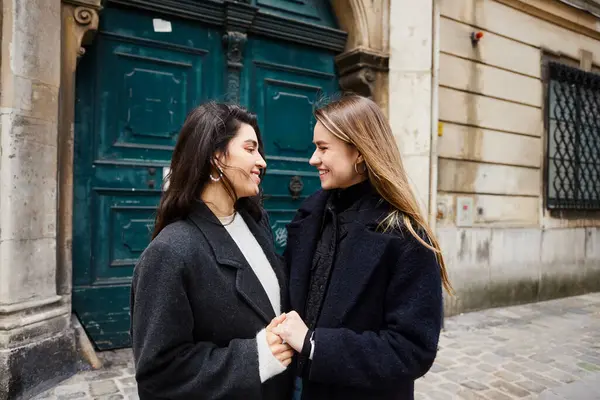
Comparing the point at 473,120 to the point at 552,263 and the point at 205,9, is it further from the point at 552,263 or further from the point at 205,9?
the point at 205,9

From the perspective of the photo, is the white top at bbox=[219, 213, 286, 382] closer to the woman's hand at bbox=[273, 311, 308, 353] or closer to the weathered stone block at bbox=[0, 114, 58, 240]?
the woman's hand at bbox=[273, 311, 308, 353]

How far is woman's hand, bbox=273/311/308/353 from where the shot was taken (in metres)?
1.45

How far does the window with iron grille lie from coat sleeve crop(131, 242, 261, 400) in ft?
23.4

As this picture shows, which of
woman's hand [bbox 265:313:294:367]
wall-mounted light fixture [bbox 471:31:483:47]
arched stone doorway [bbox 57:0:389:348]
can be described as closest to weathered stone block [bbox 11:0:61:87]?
arched stone doorway [bbox 57:0:389:348]

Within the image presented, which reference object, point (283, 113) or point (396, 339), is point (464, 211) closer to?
point (283, 113)

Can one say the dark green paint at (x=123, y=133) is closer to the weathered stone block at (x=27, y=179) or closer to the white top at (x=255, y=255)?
the weathered stone block at (x=27, y=179)

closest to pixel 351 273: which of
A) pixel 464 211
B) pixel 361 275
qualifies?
pixel 361 275

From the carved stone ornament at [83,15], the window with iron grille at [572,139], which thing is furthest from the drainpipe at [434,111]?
the carved stone ornament at [83,15]

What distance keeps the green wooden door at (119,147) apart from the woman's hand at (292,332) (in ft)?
10.3

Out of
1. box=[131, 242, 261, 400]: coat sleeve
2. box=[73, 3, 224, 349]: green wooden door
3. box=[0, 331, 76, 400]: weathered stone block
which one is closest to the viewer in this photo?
box=[131, 242, 261, 400]: coat sleeve

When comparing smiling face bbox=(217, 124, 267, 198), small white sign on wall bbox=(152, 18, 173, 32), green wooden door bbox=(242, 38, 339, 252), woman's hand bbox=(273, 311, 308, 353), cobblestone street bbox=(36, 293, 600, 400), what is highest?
small white sign on wall bbox=(152, 18, 173, 32)

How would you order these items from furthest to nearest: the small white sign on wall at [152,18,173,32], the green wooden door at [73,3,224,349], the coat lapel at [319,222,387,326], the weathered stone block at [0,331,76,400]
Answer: the small white sign on wall at [152,18,173,32] < the green wooden door at [73,3,224,349] < the weathered stone block at [0,331,76,400] < the coat lapel at [319,222,387,326]

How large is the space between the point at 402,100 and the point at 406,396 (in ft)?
14.0

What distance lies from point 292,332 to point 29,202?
2.82m
